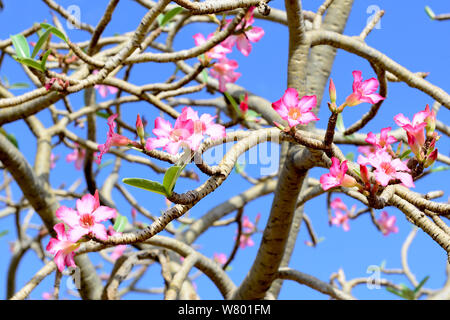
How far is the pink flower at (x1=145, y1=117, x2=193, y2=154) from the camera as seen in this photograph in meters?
0.89

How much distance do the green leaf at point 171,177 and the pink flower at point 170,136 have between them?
0.26 feet

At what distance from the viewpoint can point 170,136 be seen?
911 millimetres

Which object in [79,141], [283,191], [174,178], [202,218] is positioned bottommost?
[174,178]

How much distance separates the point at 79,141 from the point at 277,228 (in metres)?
1.21

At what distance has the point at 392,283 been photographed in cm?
263

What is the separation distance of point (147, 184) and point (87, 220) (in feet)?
0.61

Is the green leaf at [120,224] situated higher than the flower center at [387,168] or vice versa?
the green leaf at [120,224]

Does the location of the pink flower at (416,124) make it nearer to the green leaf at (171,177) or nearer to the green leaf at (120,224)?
the green leaf at (171,177)

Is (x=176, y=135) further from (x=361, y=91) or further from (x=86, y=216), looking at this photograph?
(x=361, y=91)

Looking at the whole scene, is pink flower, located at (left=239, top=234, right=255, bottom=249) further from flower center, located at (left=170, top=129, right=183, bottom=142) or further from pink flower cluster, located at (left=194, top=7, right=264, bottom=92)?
flower center, located at (left=170, top=129, right=183, bottom=142)

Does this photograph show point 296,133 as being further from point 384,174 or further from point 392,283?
point 392,283

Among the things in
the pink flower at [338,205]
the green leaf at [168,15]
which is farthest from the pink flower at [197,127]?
the pink flower at [338,205]

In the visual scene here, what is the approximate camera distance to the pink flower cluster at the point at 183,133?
2.92ft
